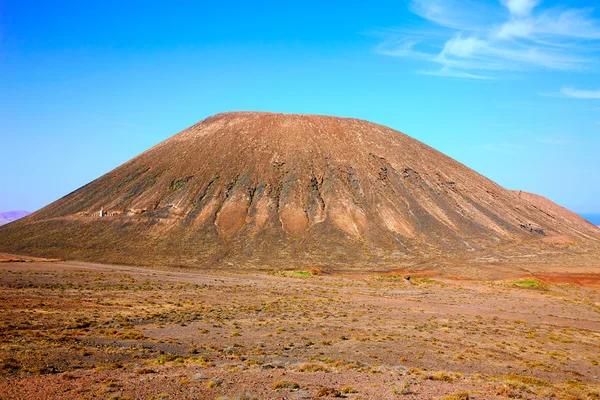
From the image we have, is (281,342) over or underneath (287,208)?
underneath

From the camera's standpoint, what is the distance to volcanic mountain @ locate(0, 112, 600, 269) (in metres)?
73.5

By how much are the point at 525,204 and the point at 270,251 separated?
63646mm

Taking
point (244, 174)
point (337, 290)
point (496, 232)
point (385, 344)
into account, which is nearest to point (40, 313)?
point (385, 344)

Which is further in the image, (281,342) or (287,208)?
(287,208)

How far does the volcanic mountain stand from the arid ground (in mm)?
27014

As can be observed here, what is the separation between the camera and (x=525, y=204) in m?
104

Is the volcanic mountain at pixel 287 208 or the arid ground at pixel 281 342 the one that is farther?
the volcanic mountain at pixel 287 208

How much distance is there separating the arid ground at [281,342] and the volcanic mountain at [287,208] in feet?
88.6

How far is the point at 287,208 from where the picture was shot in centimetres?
8331

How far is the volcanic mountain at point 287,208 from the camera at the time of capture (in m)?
73.5

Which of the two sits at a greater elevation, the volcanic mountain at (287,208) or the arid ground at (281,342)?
the volcanic mountain at (287,208)

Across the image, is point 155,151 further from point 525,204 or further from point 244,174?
point 525,204

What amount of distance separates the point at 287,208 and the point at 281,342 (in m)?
60.7

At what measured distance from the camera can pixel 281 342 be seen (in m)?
22.9
